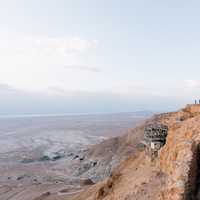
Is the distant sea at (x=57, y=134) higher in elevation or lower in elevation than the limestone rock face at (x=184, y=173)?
lower

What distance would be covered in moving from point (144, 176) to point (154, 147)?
2.61 metres

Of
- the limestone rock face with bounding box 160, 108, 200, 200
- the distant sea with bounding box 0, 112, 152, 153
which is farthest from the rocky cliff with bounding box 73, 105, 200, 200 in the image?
the distant sea with bounding box 0, 112, 152, 153

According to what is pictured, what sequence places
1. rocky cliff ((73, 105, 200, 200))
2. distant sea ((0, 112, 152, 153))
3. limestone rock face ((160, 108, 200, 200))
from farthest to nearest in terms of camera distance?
distant sea ((0, 112, 152, 153)) → rocky cliff ((73, 105, 200, 200)) → limestone rock face ((160, 108, 200, 200))

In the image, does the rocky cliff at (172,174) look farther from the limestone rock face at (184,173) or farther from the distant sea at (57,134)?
the distant sea at (57,134)

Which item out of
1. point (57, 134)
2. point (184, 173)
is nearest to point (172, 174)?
point (184, 173)

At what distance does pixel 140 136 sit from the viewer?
51250 mm

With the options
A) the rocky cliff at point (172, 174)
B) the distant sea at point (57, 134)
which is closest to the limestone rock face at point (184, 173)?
the rocky cliff at point (172, 174)

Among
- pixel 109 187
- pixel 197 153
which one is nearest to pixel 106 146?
pixel 109 187

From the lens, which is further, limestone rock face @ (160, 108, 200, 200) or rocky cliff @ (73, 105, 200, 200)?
rocky cliff @ (73, 105, 200, 200)

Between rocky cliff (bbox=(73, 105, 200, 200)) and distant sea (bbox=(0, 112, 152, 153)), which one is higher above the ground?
rocky cliff (bbox=(73, 105, 200, 200))

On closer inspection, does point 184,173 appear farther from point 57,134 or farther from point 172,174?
point 57,134

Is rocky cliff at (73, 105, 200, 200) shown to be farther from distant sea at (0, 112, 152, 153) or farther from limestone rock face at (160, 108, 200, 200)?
distant sea at (0, 112, 152, 153)

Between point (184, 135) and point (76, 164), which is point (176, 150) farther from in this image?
point (76, 164)

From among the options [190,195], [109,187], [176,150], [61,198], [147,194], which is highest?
[176,150]
